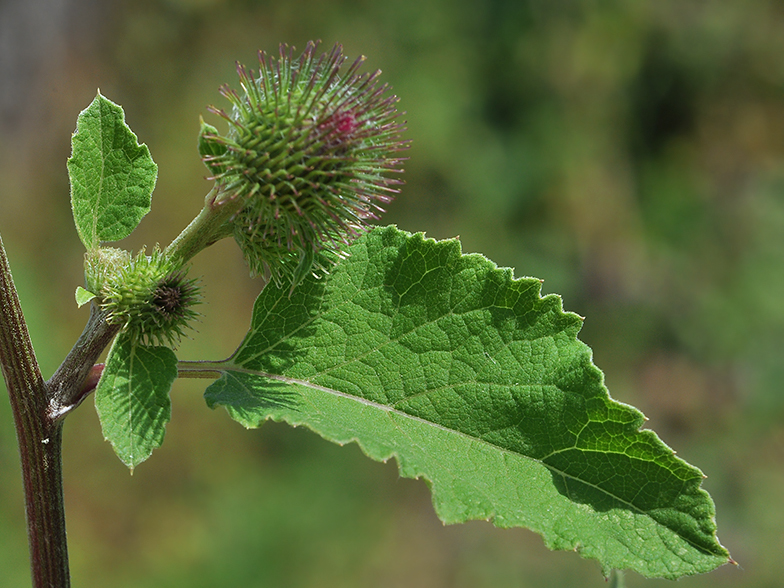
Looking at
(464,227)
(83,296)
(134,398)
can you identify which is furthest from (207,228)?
(464,227)

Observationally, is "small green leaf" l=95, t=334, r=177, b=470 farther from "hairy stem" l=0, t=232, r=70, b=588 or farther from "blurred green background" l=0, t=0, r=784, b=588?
"blurred green background" l=0, t=0, r=784, b=588

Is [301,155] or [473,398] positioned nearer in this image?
[301,155]

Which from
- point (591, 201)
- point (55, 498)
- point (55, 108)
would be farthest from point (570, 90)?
point (55, 498)

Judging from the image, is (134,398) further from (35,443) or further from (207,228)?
(207,228)

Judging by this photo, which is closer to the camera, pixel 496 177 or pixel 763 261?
pixel 496 177

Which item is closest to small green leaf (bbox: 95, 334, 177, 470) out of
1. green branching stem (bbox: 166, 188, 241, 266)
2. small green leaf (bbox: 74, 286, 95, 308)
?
small green leaf (bbox: 74, 286, 95, 308)

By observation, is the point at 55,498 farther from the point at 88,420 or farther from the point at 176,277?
the point at 88,420
